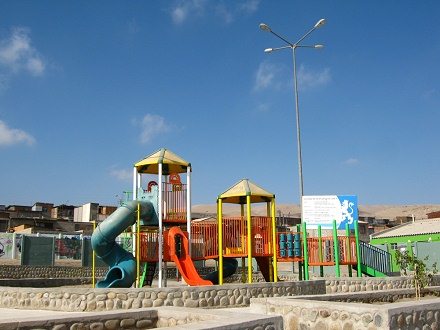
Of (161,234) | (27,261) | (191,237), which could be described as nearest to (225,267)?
(191,237)

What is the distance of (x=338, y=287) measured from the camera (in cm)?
1877

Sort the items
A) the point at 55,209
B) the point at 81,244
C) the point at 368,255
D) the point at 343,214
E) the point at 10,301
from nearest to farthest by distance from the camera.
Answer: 1. the point at 10,301
2. the point at 368,255
3. the point at 343,214
4. the point at 81,244
5. the point at 55,209

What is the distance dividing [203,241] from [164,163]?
296cm

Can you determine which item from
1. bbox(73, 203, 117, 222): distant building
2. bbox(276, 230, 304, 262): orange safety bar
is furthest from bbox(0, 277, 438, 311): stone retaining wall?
bbox(73, 203, 117, 222): distant building

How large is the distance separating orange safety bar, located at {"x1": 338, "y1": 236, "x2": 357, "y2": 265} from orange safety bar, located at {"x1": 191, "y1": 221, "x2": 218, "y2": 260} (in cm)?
576

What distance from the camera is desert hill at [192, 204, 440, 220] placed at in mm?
116912

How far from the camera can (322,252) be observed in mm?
19781

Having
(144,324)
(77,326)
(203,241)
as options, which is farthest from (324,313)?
(203,241)

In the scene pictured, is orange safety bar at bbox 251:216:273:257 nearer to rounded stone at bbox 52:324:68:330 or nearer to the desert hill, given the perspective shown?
rounded stone at bbox 52:324:68:330

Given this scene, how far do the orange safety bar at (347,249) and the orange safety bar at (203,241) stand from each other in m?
5.76

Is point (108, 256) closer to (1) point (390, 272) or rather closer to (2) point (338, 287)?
(2) point (338, 287)

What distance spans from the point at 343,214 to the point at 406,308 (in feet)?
53.3

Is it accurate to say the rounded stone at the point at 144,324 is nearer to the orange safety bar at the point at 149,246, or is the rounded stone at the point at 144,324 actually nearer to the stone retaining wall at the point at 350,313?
the stone retaining wall at the point at 350,313

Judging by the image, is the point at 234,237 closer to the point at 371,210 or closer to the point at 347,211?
the point at 347,211
